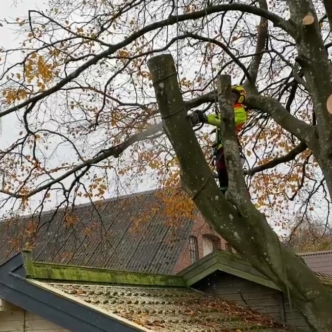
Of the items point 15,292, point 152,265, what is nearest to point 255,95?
point 15,292

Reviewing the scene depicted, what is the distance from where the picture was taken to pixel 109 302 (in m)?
5.79

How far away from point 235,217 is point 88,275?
2.44m

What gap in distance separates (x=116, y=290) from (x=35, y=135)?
4.40m

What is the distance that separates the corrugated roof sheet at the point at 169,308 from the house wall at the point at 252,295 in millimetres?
201

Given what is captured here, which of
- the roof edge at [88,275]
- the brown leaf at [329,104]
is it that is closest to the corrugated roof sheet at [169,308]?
the roof edge at [88,275]

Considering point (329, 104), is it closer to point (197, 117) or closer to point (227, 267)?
point (197, 117)

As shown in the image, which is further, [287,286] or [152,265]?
[152,265]

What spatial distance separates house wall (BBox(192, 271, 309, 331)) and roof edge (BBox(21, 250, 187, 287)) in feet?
1.53

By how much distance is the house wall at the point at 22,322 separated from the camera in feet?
19.3

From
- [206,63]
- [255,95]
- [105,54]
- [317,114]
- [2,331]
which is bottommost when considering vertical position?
[2,331]

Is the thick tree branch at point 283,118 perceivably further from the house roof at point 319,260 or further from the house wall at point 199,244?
the house roof at point 319,260

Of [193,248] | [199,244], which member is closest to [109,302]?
[193,248]

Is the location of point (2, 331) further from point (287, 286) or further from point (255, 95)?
point (255, 95)

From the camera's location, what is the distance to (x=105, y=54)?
759 cm
